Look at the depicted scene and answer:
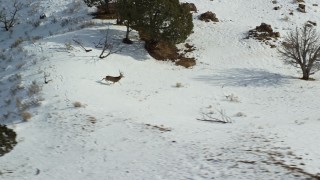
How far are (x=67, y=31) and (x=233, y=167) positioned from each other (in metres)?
21.1

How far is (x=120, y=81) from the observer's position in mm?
21750

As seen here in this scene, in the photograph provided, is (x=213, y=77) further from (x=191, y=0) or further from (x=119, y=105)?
(x=191, y=0)

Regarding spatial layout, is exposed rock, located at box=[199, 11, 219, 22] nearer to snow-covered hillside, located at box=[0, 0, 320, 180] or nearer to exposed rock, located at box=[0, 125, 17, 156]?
snow-covered hillside, located at box=[0, 0, 320, 180]

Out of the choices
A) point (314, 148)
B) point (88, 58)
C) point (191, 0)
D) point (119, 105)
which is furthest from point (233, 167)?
point (191, 0)

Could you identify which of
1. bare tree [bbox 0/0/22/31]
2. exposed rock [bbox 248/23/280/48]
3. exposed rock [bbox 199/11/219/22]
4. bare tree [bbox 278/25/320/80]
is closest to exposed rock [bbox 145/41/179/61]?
exposed rock [bbox 199/11/219/22]

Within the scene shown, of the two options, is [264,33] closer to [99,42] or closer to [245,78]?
[245,78]

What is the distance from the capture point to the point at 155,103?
1927 centimetres

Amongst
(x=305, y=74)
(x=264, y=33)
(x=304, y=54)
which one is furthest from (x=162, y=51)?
(x=305, y=74)

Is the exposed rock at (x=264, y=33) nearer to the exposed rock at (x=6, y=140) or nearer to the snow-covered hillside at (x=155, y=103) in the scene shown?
the snow-covered hillside at (x=155, y=103)

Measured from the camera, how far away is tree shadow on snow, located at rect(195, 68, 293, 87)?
78.0 feet

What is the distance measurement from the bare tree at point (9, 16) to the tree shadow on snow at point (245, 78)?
15908 millimetres

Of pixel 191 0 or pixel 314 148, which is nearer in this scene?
pixel 314 148

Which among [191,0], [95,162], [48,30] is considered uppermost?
[191,0]

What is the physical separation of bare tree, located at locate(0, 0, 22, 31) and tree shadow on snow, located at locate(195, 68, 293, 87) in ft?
52.2
